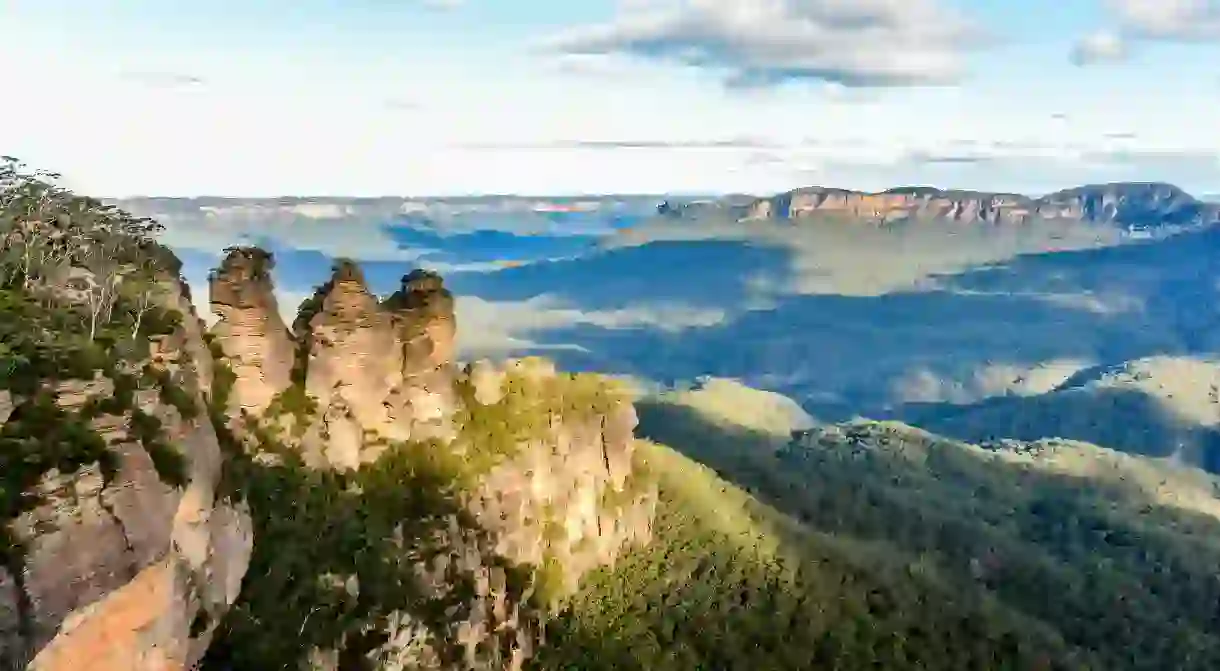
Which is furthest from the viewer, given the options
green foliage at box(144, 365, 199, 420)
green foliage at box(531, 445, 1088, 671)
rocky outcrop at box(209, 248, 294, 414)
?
green foliage at box(531, 445, 1088, 671)

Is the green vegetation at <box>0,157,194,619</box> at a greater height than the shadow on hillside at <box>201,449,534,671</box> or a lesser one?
greater

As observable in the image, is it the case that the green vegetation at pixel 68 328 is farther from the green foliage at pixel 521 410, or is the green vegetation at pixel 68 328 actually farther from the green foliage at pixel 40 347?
the green foliage at pixel 521 410

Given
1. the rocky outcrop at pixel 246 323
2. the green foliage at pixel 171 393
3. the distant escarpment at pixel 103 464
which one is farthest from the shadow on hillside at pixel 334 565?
the green foliage at pixel 171 393

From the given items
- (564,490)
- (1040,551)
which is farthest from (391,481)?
(1040,551)

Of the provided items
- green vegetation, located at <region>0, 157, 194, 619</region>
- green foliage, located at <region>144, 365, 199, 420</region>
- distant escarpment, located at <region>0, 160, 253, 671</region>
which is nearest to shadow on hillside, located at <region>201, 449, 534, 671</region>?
distant escarpment, located at <region>0, 160, 253, 671</region>

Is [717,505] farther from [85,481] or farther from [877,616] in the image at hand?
[85,481]

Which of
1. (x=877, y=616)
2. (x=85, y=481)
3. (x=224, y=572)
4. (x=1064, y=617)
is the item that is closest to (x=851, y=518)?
(x=1064, y=617)

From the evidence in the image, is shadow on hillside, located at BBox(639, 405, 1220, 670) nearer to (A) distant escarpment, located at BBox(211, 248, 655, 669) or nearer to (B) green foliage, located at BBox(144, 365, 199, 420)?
(A) distant escarpment, located at BBox(211, 248, 655, 669)
